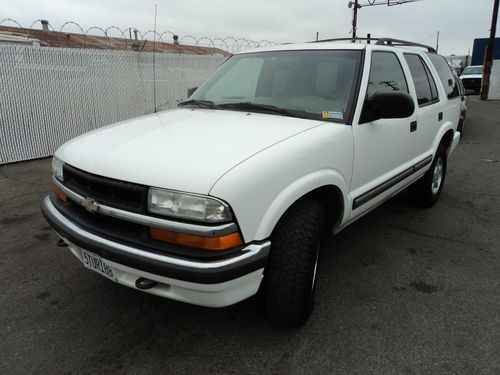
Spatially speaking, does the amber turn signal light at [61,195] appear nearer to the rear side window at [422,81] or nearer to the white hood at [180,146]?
the white hood at [180,146]

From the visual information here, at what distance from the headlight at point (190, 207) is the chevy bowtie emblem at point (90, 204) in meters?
0.44

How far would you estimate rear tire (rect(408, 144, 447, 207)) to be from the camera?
4477 mm

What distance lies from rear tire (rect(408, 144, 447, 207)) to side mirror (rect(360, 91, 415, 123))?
6.04 feet

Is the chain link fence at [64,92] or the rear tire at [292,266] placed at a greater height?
the chain link fence at [64,92]

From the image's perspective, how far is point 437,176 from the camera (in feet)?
15.6

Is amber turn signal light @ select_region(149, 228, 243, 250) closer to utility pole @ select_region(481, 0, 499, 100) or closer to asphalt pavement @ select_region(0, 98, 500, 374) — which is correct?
asphalt pavement @ select_region(0, 98, 500, 374)

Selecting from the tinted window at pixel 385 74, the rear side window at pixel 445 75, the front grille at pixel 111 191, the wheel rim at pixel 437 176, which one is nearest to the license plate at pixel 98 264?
the front grille at pixel 111 191

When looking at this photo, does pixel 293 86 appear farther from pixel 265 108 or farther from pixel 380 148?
pixel 380 148

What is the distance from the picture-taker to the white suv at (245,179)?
195cm

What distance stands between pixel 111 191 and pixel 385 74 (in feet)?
7.74

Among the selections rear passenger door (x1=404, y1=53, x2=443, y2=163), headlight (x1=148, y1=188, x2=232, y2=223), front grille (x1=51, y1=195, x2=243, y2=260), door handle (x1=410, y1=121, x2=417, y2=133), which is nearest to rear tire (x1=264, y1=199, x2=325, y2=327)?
front grille (x1=51, y1=195, x2=243, y2=260)

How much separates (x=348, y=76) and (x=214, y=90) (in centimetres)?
117

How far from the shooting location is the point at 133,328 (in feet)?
8.24

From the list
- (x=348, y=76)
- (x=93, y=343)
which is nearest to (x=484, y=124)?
(x=348, y=76)
